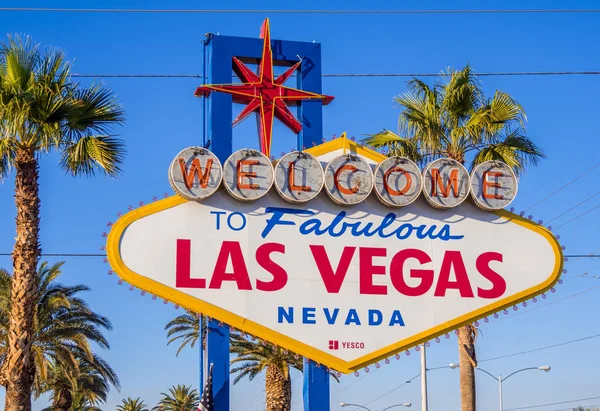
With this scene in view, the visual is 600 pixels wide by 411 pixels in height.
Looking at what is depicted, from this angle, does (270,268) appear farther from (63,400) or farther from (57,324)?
(63,400)

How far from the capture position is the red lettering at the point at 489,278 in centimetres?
1770

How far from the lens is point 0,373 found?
20609 millimetres

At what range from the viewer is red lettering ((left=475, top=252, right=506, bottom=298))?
697 inches

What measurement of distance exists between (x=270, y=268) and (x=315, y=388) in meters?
2.41

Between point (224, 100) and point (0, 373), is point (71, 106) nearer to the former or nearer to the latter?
point (224, 100)

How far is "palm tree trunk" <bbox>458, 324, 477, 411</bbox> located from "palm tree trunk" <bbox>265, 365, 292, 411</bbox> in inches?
563

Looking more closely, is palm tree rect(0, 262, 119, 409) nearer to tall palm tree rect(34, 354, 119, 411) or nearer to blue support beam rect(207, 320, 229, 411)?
tall palm tree rect(34, 354, 119, 411)

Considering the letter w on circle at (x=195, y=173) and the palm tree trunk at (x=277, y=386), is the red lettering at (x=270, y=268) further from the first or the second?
the palm tree trunk at (x=277, y=386)

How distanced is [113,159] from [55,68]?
218cm

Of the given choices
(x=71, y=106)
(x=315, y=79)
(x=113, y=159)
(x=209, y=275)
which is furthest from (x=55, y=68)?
(x=209, y=275)

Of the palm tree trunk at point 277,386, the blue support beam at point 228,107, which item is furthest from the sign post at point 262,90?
the palm tree trunk at point 277,386

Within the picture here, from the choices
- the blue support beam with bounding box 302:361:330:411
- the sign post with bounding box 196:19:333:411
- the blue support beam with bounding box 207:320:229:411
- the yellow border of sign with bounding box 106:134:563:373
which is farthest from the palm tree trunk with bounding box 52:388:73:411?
the yellow border of sign with bounding box 106:134:563:373

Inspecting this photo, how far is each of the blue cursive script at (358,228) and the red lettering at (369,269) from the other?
28 centimetres

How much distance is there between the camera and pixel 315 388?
58.4ft
